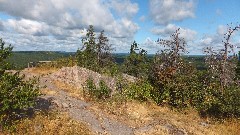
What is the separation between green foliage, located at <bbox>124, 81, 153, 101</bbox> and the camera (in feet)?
81.9

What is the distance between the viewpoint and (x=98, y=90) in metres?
24.4

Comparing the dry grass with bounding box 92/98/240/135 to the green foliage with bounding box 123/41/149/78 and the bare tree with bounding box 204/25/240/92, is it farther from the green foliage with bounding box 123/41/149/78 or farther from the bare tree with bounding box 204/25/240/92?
the green foliage with bounding box 123/41/149/78

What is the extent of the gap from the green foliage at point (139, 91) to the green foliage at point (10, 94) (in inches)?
383

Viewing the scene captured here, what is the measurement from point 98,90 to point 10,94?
29.3ft

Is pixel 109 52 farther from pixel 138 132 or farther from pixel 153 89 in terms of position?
pixel 138 132

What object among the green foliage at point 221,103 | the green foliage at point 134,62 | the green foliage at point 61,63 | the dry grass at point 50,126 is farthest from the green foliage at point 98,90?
the green foliage at point 134,62

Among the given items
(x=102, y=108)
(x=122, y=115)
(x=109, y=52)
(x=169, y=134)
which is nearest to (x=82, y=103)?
(x=102, y=108)

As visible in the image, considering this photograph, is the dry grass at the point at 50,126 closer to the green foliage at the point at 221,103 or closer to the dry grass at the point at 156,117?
the dry grass at the point at 156,117

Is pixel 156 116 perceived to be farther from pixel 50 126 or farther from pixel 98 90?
pixel 50 126

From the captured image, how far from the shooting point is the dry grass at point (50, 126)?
643 inches

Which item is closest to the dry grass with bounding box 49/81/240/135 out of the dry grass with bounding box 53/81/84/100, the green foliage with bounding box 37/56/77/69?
the dry grass with bounding box 53/81/84/100

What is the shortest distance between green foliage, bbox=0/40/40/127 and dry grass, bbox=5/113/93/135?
0.73 metres

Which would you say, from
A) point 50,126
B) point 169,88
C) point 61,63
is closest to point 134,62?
point 61,63

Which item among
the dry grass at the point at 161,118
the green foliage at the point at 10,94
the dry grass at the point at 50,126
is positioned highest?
the green foliage at the point at 10,94
